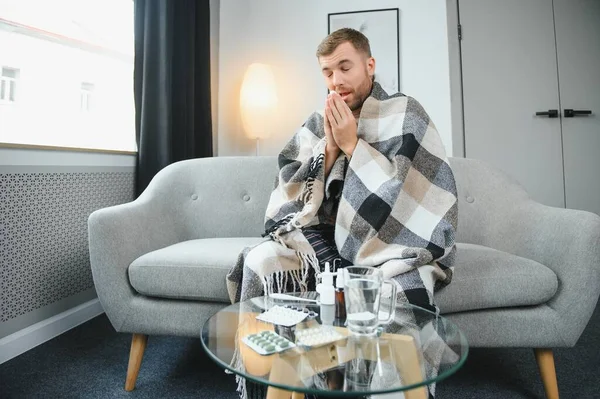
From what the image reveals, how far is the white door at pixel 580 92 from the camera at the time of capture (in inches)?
99.3

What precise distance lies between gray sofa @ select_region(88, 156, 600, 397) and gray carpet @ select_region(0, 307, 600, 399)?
11 centimetres

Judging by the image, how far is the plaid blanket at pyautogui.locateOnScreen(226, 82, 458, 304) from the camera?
95 centimetres

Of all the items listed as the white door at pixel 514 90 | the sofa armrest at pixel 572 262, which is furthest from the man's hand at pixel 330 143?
the white door at pixel 514 90

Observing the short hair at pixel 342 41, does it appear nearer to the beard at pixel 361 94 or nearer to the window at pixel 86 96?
→ the beard at pixel 361 94

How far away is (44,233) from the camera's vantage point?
4.73ft

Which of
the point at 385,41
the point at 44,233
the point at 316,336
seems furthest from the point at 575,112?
the point at 44,233

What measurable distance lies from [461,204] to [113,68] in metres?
1.98

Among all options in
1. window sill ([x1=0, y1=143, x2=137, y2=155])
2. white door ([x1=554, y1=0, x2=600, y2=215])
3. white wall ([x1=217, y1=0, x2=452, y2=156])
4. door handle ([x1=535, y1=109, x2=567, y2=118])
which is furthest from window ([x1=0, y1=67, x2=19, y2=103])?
white door ([x1=554, y1=0, x2=600, y2=215])

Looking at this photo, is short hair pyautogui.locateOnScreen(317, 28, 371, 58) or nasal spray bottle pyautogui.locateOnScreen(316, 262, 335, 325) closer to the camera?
nasal spray bottle pyautogui.locateOnScreen(316, 262, 335, 325)

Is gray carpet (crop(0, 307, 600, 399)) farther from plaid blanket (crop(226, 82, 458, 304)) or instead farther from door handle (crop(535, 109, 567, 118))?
door handle (crop(535, 109, 567, 118))

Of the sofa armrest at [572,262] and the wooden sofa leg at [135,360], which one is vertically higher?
the sofa armrest at [572,262]

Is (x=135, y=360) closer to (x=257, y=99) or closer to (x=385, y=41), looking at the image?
(x=257, y=99)

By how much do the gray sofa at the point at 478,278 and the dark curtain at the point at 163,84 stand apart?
63 centimetres

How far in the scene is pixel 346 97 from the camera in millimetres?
1191
